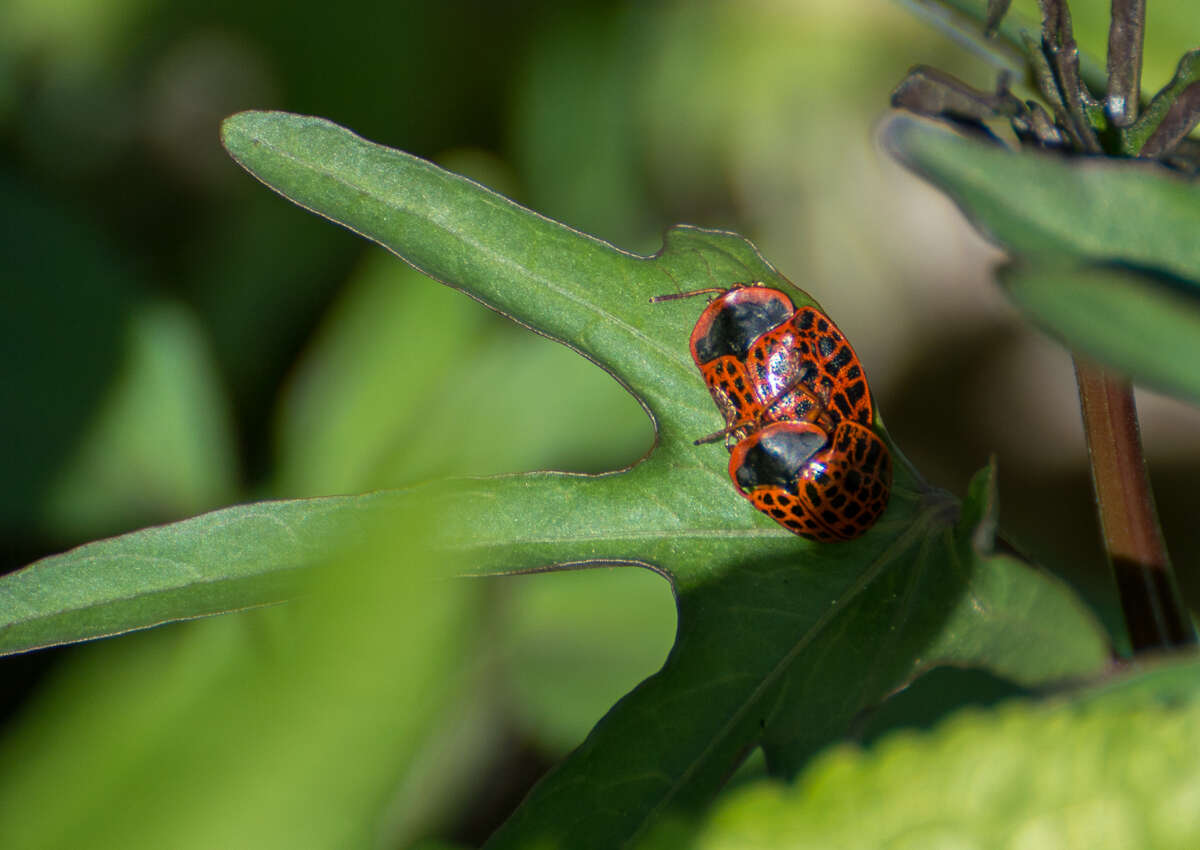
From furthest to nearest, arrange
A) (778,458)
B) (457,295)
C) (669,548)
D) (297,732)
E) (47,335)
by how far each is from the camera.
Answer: (47,335)
(457,295)
(778,458)
(669,548)
(297,732)

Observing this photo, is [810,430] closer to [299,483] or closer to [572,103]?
[299,483]

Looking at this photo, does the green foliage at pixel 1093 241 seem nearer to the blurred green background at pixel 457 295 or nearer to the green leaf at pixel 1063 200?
the green leaf at pixel 1063 200

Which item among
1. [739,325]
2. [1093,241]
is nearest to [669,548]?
[739,325]

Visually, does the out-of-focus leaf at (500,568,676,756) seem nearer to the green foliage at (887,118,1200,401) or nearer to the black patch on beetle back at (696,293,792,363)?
the black patch on beetle back at (696,293,792,363)

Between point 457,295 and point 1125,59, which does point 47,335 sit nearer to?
point 457,295

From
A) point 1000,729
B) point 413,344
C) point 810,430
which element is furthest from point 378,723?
point 413,344

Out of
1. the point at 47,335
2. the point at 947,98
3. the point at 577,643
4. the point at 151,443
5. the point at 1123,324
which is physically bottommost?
the point at 577,643

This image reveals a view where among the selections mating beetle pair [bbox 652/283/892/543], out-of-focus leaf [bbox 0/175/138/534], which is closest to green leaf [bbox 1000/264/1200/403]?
mating beetle pair [bbox 652/283/892/543]
